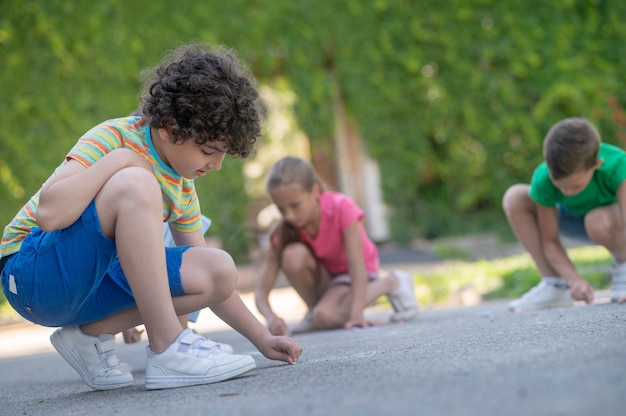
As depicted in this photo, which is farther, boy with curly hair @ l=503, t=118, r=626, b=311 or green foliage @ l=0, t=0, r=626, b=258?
green foliage @ l=0, t=0, r=626, b=258

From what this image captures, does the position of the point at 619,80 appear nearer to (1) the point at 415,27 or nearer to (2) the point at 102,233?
(1) the point at 415,27

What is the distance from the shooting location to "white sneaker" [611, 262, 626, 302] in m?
3.64

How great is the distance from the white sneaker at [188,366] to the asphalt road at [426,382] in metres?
0.04

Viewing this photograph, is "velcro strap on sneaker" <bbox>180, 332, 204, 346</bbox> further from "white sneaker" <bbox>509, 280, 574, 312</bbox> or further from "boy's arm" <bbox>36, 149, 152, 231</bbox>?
"white sneaker" <bbox>509, 280, 574, 312</bbox>

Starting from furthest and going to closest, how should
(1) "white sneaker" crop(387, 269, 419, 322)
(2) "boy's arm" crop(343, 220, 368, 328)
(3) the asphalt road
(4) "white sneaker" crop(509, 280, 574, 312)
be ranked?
(1) "white sneaker" crop(387, 269, 419, 322) < (2) "boy's arm" crop(343, 220, 368, 328) < (4) "white sneaker" crop(509, 280, 574, 312) < (3) the asphalt road

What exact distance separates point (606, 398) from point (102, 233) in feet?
4.52

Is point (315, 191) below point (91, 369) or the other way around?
the other way around

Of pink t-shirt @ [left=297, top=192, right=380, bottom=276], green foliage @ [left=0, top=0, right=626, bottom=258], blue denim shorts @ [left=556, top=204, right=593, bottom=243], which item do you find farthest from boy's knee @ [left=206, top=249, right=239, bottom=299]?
green foliage @ [left=0, top=0, right=626, bottom=258]

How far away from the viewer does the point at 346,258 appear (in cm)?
431

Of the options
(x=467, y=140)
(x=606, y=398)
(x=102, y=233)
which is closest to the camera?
(x=606, y=398)

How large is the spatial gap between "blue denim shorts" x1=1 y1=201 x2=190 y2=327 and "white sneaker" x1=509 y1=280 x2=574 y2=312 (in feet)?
6.49

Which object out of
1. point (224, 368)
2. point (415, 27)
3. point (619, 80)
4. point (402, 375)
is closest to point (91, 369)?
point (224, 368)

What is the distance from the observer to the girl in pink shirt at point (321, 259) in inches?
156

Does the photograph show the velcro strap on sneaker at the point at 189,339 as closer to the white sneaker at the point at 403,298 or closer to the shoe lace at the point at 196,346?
the shoe lace at the point at 196,346
